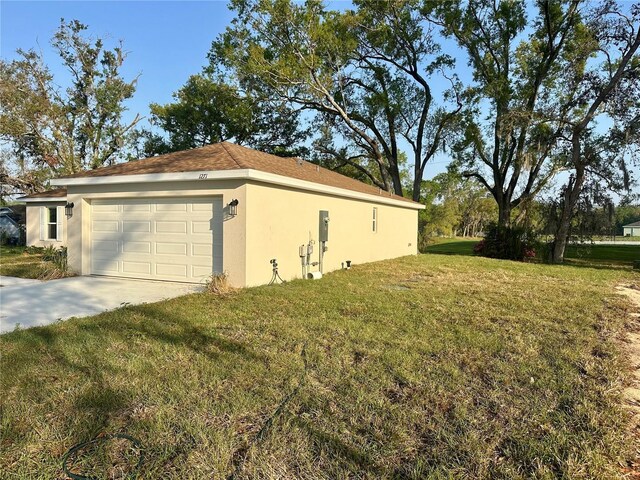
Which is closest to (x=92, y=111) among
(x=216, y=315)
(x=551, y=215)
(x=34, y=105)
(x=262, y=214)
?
(x=34, y=105)

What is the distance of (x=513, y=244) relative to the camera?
18.8m

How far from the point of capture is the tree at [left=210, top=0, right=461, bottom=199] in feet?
65.1

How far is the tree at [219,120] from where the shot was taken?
22359 millimetres

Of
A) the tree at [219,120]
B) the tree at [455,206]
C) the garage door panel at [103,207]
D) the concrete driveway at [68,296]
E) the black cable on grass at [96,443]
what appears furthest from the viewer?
the tree at [455,206]

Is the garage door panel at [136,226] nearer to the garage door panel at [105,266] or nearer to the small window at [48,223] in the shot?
the garage door panel at [105,266]

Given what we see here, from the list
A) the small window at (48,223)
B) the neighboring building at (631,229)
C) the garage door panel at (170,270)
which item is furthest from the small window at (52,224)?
the neighboring building at (631,229)

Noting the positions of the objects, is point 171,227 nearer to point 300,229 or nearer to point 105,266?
point 105,266

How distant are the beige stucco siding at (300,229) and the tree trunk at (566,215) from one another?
24.0 feet

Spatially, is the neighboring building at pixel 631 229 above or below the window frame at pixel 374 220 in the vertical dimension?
above

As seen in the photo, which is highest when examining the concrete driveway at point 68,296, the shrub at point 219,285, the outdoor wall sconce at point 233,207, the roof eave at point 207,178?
the roof eave at point 207,178

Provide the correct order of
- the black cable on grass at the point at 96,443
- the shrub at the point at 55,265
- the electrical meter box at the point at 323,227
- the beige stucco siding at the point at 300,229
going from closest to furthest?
the black cable on grass at the point at 96,443
the beige stucco siding at the point at 300,229
the shrub at the point at 55,265
the electrical meter box at the point at 323,227

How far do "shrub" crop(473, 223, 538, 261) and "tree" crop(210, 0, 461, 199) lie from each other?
613 cm

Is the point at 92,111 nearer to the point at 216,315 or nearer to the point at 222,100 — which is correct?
the point at 222,100

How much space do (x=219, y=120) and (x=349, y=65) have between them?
8567 millimetres
